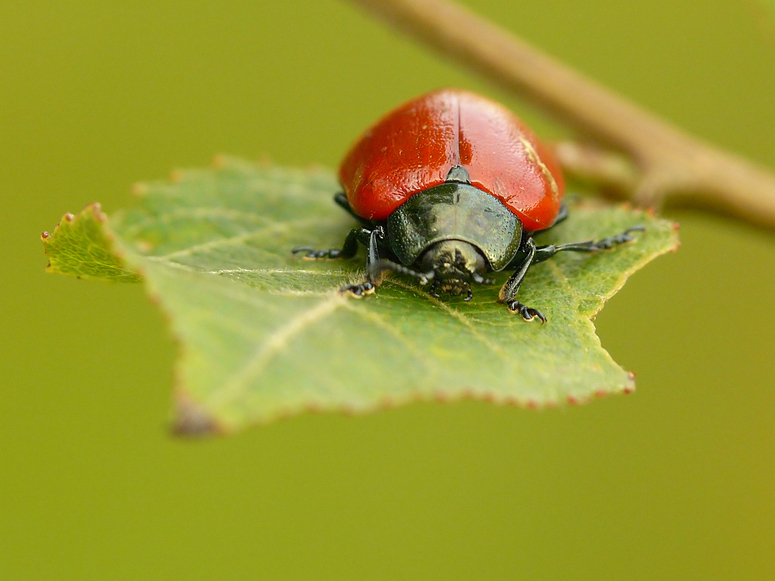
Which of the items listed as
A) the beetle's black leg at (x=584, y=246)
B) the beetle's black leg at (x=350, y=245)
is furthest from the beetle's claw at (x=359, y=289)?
the beetle's black leg at (x=584, y=246)

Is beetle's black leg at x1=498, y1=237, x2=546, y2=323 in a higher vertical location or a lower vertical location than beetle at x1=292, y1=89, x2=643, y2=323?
lower

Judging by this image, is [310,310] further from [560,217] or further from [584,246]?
[560,217]

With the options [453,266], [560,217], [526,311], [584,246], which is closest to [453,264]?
[453,266]

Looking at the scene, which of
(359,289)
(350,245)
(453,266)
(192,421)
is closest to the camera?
(192,421)

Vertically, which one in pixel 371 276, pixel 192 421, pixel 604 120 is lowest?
pixel 192 421

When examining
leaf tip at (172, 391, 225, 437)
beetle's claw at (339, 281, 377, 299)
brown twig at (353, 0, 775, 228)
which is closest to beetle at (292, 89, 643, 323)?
beetle's claw at (339, 281, 377, 299)

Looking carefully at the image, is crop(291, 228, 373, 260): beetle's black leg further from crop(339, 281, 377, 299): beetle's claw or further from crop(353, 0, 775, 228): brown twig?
crop(353, 0, 775, 228): brown twig
